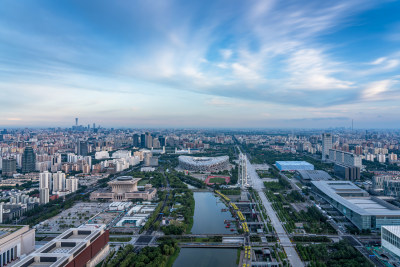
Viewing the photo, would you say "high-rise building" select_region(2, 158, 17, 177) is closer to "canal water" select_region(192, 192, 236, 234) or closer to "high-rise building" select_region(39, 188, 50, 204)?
"high-rise building" select_region(39, 188, 50, 204)

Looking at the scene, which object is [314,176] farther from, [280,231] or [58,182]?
[58,182]

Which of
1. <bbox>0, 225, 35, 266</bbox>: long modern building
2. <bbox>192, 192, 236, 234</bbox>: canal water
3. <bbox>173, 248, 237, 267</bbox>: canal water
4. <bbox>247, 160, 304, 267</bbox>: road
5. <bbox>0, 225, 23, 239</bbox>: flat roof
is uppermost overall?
<bbox>0, 225, 23, 239</bbox>: flat roof

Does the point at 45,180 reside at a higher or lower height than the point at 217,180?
higher

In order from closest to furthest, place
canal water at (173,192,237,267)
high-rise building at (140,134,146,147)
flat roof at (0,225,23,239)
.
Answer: flat roof at (0,225,23,239) → canal water at (173,192,237,267) → high-rise building at (140,134,146,147)

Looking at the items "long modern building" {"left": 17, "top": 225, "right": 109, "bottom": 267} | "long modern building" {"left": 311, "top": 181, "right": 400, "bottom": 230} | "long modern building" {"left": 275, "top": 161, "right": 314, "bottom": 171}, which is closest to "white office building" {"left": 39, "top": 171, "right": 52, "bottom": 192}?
"long modern building" {"left": 17, "top": 225, "right": 109, "bottom": 267}

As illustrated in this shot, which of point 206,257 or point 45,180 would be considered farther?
point 45,180

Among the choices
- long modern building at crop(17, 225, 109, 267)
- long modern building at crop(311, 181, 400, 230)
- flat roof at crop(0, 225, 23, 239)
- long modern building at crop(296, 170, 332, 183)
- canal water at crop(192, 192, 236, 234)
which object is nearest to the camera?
long modern building at crop(17, 225, 109, 267)

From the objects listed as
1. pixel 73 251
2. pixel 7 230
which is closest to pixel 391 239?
pixel 73 251
